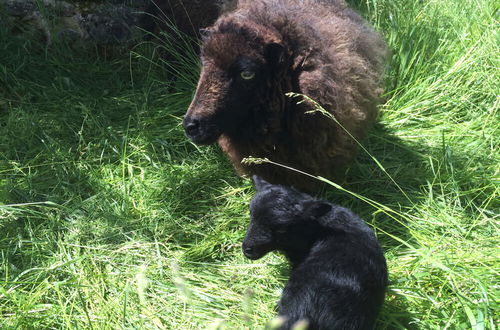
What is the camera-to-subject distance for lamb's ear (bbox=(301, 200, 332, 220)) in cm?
265

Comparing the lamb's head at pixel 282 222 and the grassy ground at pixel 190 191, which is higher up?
the lamb's head at pixel 282 222

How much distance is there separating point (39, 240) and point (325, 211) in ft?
5.98

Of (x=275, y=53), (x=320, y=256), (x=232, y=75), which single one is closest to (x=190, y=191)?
(x=232, y=75)

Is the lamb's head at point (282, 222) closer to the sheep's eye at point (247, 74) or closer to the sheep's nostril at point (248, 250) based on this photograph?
the sheep's nostril at point (248, 250)

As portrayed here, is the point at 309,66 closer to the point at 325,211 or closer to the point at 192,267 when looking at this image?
the point at 325,211

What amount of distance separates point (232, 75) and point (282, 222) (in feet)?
3.04

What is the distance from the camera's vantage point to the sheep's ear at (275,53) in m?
2.97

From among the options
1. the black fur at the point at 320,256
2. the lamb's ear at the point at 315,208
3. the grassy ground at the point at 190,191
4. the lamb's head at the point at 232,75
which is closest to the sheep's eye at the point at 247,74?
the lamb's head at the point at 232,75

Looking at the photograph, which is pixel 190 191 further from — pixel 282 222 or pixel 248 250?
pixel 282 222

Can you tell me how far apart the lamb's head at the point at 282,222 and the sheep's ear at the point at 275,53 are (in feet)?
2.67

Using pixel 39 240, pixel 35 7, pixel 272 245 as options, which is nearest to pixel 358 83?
pixel 272 245

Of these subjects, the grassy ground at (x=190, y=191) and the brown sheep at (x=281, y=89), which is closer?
the grassy ground at (x=190, y=191)

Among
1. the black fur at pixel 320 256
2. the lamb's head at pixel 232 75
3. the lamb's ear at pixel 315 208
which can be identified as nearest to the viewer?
the black fur at pixel 320 256

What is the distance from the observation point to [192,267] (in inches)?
124
